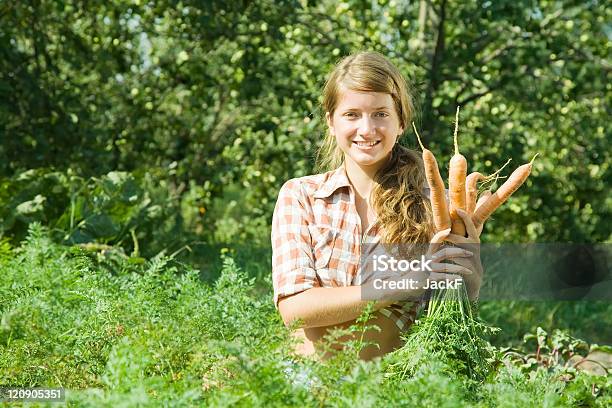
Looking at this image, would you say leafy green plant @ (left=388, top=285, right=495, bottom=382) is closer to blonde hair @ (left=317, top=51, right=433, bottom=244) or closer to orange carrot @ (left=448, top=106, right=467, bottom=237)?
orange carrot @ (left=448, top=106, right=467, bottom=237)

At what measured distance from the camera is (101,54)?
5840 mm

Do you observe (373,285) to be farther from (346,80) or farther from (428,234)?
(346,80)

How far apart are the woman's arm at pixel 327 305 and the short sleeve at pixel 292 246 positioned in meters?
0.04

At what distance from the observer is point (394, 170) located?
2.88 metres

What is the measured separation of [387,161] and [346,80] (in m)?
0.28

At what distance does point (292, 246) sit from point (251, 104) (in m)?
3.76

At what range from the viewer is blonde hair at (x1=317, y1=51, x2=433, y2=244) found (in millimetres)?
2742

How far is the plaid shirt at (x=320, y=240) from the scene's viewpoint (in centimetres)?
269

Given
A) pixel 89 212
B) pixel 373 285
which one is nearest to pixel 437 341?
pixel 373 285

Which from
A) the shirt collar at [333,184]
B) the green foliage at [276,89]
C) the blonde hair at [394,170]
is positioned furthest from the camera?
the green foliage at [276,89]
